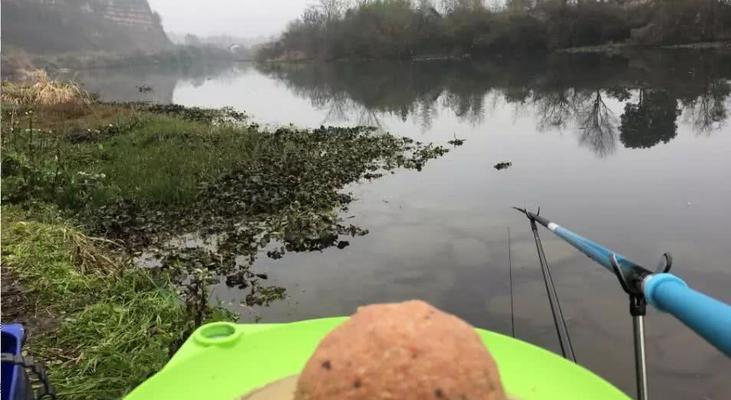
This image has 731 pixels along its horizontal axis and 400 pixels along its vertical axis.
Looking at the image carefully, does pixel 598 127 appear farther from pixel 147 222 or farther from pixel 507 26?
pixel 507 26

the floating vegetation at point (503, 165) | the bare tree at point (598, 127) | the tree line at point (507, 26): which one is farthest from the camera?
the tree line at point (507, 26)

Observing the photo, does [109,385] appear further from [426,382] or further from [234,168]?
[234,168]

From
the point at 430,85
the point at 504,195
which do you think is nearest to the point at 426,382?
the point at 504,195

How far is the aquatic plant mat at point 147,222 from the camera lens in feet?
14.8

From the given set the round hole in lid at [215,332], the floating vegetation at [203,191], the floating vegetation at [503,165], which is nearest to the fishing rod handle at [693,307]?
the round hole in lid at [215,332]

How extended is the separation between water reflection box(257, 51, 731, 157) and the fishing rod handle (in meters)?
13.8

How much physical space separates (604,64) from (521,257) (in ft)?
127

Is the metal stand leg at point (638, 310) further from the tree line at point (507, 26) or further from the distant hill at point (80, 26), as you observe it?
the distant hill at point (80, 26)

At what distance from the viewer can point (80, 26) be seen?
144375 mm

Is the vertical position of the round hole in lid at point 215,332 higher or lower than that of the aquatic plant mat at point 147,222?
higher

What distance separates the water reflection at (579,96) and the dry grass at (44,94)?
9641mm

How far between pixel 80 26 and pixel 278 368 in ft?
539

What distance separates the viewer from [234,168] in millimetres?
11641

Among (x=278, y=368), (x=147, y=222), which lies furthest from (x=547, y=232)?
(x=278, y=368)
